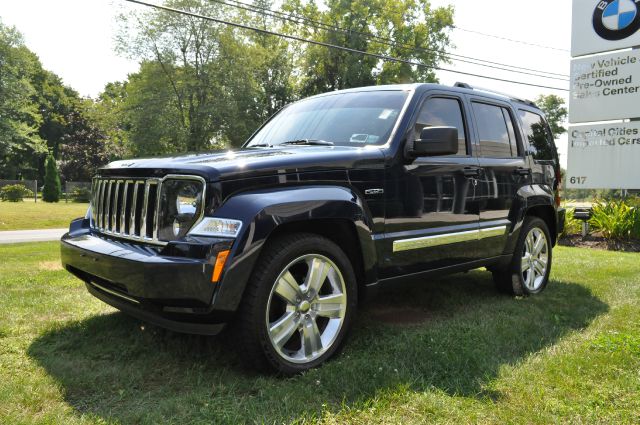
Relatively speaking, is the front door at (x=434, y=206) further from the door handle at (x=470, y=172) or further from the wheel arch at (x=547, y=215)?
the wheel arch at (x=547, y=215)

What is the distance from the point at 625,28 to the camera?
11062 mm

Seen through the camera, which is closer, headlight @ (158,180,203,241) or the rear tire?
headlight @ (158,180,203,241)

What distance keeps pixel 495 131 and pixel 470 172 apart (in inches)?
32.0

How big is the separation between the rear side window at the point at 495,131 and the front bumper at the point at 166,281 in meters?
2.84

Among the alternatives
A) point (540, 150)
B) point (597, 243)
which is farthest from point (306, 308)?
point (597, 243)

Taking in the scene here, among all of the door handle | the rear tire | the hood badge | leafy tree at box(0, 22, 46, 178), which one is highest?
leafy tree at box(0, 22, 46, 178)

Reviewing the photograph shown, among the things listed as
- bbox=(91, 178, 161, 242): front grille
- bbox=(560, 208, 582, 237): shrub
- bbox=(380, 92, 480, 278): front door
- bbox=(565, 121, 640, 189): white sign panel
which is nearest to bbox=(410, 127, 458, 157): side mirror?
bbox=(380, 92, 480, 278): front door

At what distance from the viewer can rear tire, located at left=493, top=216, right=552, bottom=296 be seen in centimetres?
495

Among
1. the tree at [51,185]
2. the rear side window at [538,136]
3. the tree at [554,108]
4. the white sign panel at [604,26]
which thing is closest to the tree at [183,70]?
the tree at [51,185]

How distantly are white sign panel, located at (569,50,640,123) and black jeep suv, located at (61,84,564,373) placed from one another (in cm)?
843

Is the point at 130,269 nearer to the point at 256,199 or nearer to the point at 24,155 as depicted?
the point at 256,199

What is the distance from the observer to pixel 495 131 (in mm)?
4715

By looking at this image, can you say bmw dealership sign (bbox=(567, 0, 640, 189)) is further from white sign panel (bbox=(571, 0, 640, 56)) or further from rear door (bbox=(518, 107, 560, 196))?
rear door (bbox=(518, 107, 560, 196))

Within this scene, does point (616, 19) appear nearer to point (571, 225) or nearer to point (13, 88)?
point (571, 225)
